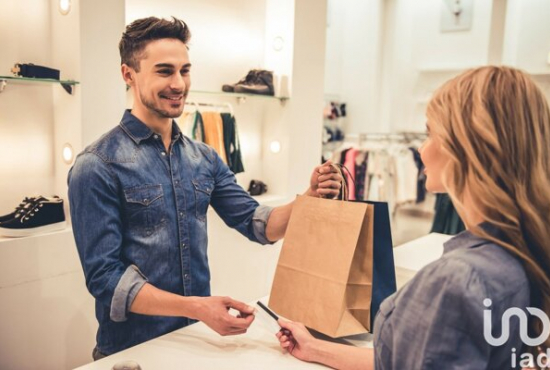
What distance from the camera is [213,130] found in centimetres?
296

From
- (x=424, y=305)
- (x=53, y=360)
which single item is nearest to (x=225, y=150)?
(x=53, y=360)

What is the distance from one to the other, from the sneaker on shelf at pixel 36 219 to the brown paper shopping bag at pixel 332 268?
1344mm

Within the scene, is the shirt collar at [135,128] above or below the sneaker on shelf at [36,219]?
above

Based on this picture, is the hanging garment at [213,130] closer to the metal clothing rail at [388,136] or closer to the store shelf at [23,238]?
the store shelf at [23,238]

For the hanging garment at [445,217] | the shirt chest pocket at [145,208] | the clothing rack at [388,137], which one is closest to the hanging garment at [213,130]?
the shirt chest pocket at [145,208]

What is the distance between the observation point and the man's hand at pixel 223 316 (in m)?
1.17

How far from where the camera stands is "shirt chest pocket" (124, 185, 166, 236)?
4.42ft

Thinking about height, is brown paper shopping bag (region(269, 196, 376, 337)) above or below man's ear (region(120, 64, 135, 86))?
below

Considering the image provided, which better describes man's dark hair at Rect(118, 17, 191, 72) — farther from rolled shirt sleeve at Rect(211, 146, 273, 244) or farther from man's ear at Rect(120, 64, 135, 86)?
rolled shirt sleeve at Rect(211, 146, 273, 244)

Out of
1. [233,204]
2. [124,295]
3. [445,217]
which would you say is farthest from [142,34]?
[445,217]

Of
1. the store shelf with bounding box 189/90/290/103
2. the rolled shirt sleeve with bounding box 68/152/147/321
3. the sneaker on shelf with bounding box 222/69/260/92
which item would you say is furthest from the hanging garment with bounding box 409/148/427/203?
the rolled shirt sleeve with bounding box 68/152/147/321

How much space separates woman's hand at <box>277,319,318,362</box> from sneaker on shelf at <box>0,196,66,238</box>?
139 centimetres

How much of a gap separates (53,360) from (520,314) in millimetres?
2179

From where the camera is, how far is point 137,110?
1475 mm
